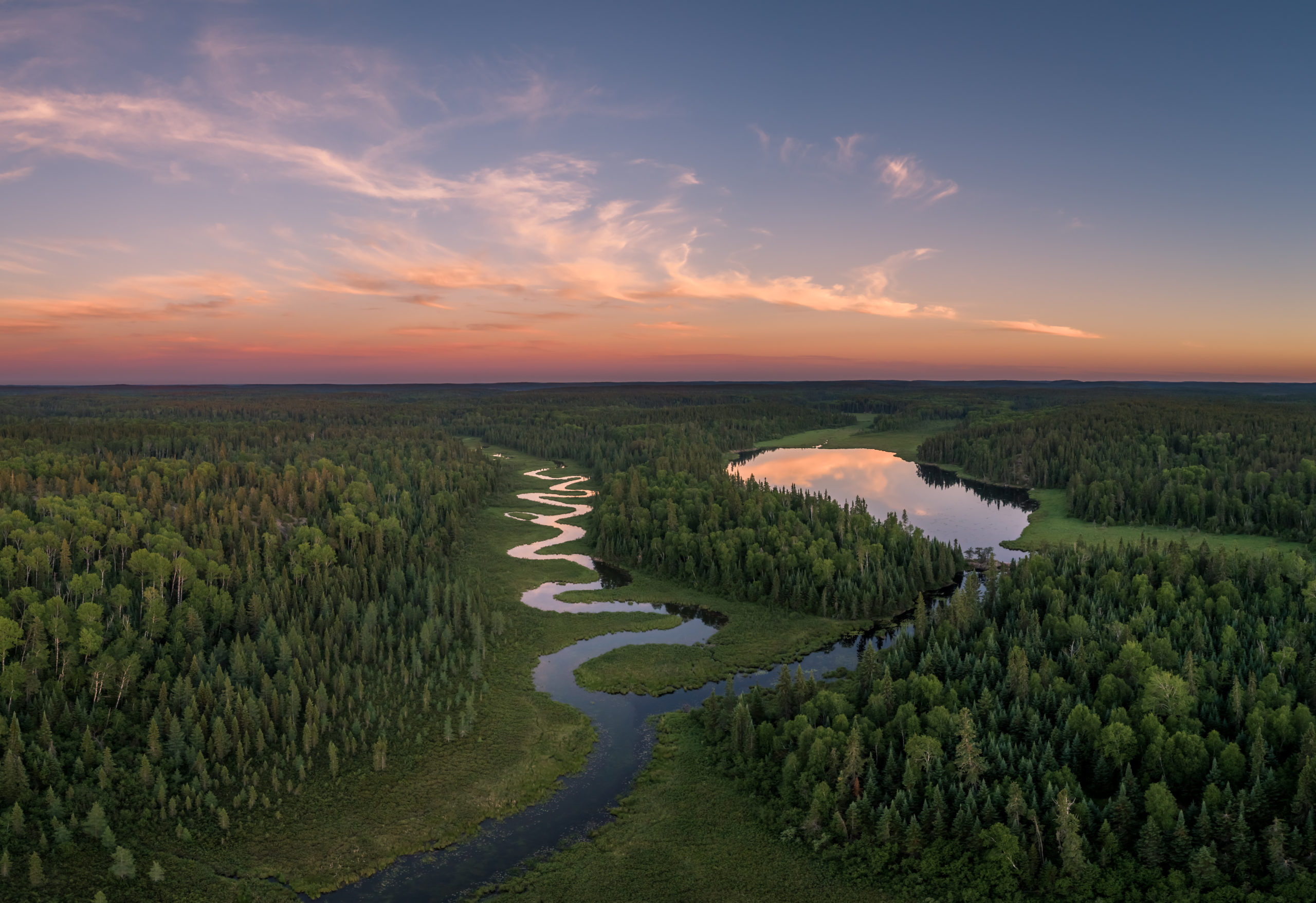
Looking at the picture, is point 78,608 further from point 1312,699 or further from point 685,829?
point 1312,699

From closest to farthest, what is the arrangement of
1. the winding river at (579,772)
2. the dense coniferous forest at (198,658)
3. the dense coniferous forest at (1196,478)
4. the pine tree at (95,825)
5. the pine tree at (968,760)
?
the winding river at (579,772) → the pine tree at (95,825) → the pine tree at (968,760) → the dense coniferous forest at (198,658) → the dense coniferous forest at (1196,478)

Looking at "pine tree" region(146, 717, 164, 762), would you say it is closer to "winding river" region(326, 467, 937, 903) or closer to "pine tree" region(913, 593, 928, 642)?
"winding river" region(326, 467, 937, 903)

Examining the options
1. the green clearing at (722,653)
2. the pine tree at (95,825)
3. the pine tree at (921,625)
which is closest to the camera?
the pine tree at (95,825)

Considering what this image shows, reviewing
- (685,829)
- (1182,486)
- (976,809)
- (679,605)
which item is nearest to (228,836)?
(685,829)

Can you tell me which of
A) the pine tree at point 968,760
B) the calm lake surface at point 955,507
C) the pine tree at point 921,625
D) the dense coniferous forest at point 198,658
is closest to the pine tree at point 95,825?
the dense coniferous forest at point 198,658

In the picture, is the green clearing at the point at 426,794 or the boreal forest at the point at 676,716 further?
the green clearing at the point at 426,794

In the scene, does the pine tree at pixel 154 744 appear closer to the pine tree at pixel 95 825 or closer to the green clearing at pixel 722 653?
the pine tree at pixel 95 825

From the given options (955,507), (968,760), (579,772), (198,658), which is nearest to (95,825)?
(198,658)
